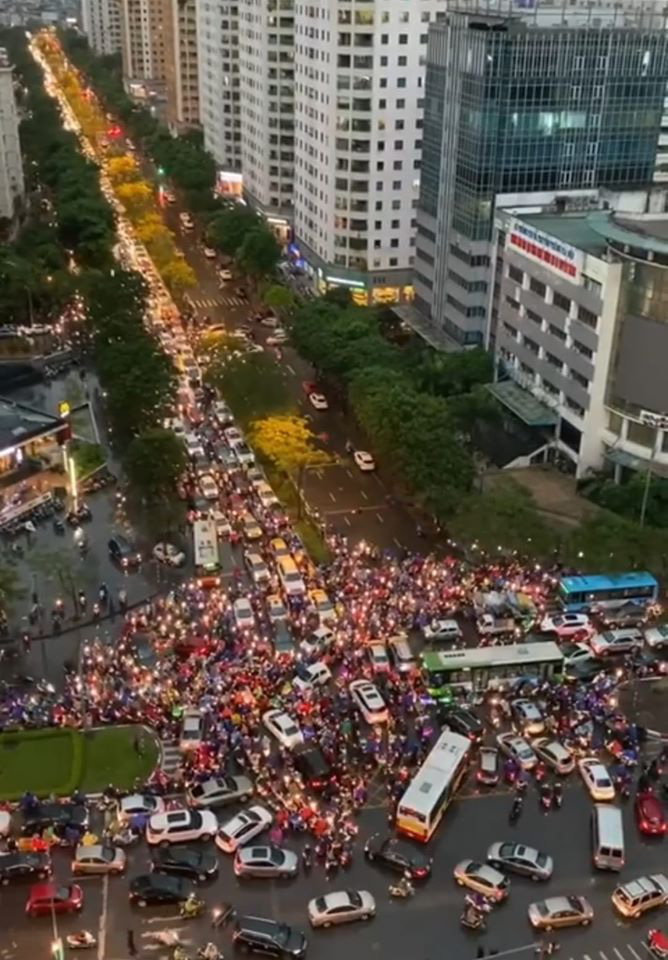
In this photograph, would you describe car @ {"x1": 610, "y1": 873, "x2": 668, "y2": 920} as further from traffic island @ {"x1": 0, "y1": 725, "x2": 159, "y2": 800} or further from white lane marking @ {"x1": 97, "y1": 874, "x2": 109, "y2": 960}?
traffic island @ {"x1": 0, "y1": 725, "x2": 159, "y2": 800}

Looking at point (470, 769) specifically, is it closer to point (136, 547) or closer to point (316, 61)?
point (136, 547)

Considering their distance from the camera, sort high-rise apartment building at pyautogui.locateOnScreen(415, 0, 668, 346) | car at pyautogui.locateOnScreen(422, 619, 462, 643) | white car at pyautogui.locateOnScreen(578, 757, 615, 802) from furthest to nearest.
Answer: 1. high-rise apartment building at pyautogui.locateOnScreen(415, 0, 668, 346)
2. car at pyautogui.locateOnScreen(422, 619, 462, 643)
3. white car at pyautogui.locateOnScreen(578, 757, 615, 802)

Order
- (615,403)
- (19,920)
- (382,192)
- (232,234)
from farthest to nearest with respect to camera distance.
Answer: (232,234) → (382,192) → (615,403) → (19,920)

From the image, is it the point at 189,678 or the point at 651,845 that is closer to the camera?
the point at 651,845

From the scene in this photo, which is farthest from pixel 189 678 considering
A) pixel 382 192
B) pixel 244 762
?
pixel 382 192

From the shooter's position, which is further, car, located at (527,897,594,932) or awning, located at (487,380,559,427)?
awning, located at (487,380,559,427)

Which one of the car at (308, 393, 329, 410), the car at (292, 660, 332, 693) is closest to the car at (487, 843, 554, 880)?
the car at (292, 660, 332, 693)

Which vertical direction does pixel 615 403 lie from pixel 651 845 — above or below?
above
